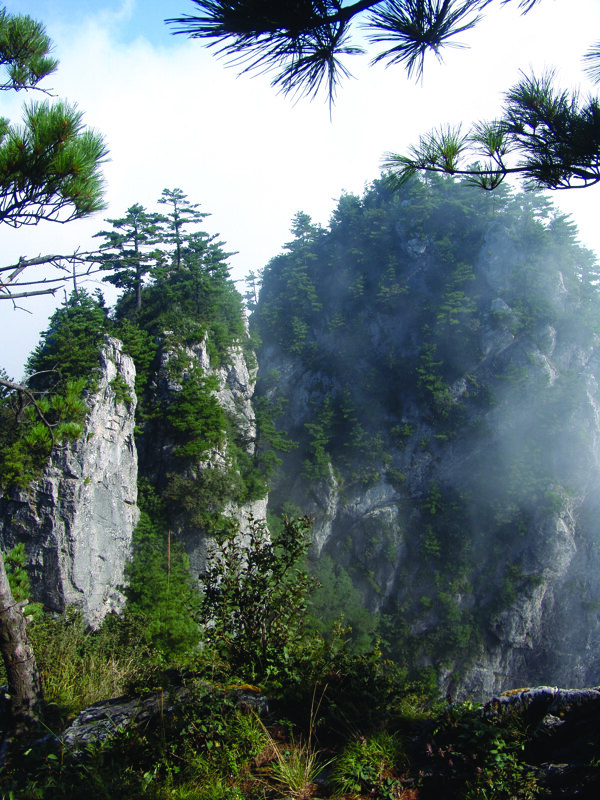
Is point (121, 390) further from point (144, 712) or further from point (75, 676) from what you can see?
point (144, 712)

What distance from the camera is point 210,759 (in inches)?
85.2

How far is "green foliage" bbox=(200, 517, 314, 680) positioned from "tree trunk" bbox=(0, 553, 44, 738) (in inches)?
41.5

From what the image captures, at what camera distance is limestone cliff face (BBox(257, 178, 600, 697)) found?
22688 mm

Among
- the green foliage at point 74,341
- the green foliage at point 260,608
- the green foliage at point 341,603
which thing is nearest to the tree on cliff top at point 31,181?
the green foliage at point 260,608

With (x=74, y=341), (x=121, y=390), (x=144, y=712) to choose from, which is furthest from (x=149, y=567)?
(x=144, y=712)

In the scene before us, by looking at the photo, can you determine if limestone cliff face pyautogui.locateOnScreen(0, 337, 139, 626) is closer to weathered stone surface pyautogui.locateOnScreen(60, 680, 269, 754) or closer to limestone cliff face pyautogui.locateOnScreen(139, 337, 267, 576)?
limestone cliff face pyautogui.locateOnScreen(139, 337, 267, 576)

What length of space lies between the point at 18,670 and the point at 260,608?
56.2 inches

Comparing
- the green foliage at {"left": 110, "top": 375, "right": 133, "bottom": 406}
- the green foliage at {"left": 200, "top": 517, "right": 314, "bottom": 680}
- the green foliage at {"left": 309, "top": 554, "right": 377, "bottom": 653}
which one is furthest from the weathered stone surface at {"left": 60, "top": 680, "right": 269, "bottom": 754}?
the green foliage at {"left": 309, "top": 554, "right": 377, "bottom": 653}

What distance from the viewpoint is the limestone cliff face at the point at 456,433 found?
22688mm

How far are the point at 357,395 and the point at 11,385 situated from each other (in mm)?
24310

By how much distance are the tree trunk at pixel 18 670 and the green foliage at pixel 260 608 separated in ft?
3.46

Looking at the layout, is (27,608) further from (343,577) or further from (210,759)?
(343,577)

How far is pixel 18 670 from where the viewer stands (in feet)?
9.53

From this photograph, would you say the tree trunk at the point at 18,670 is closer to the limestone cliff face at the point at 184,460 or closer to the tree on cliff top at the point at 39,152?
the tree on cliff top at the point at 39,152
